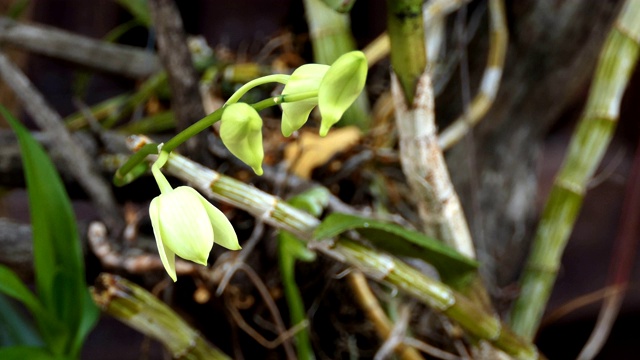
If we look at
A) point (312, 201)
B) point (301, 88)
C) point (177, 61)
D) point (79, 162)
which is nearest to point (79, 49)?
point (79, 162)

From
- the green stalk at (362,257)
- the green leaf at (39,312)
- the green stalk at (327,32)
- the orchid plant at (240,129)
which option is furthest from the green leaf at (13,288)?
the green stalk at (327,32)

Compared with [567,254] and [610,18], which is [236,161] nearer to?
[610,18]

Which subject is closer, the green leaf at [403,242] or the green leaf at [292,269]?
the green leaf at [403,242]

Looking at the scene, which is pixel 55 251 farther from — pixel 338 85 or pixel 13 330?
pixel 338 85

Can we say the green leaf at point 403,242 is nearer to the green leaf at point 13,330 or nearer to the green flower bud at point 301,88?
the green flower bud at point 301,88

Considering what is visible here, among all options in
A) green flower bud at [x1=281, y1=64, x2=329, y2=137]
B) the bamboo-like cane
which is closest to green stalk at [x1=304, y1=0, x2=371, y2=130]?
the bamboo-like cane

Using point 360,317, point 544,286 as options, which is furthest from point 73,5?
point 544,286
